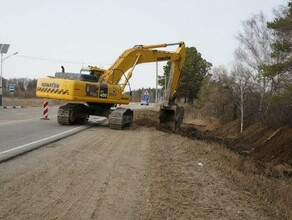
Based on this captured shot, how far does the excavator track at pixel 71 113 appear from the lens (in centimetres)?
2050

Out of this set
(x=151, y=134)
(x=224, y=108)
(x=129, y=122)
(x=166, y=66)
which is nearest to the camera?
(x=151, y=134)

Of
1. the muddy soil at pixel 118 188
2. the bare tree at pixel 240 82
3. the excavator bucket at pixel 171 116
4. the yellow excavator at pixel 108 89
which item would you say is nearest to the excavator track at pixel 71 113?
the yellow excavator at pixel 108 89

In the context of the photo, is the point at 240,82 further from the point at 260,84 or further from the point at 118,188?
the point at 118,188

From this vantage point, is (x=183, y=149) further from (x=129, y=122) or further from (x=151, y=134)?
(x=129, y=122)

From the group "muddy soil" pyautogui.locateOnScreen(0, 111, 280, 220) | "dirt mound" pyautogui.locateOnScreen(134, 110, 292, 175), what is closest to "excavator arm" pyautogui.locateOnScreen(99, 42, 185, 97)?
"dirt mound" pyautogui.locateOnScreen(134, 110, 292, 175)

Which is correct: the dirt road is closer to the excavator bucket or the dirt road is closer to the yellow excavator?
the yellow excavator

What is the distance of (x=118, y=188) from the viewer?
8.08m

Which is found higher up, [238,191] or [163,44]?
[163,44]

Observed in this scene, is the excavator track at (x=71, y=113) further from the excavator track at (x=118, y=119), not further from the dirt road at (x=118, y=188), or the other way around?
the dirt road at (x=118, y=188)

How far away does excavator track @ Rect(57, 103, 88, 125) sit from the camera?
20.5 meters

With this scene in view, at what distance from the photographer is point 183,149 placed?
1425 cm

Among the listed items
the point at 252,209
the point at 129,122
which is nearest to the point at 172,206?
the point at 252,209

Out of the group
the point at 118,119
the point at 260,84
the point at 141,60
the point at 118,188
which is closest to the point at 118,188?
Answer: the point at 118,188

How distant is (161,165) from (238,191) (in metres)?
2.62
